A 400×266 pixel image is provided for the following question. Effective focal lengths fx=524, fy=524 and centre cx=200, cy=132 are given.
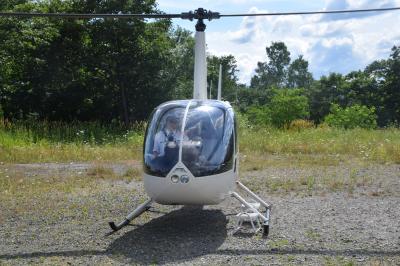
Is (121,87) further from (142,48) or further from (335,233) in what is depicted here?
(335,233)

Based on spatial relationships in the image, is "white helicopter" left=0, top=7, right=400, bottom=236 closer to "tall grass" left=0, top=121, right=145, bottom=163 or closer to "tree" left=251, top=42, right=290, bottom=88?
"tall grass" left=0, top=121, right=145, bottom=163

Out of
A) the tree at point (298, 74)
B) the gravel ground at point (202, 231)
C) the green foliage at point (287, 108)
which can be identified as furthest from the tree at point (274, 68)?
the gravel ground at point (202, 231)

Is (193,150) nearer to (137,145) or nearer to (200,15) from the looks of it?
(200,15)

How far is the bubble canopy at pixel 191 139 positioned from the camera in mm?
6312

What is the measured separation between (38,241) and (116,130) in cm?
1474

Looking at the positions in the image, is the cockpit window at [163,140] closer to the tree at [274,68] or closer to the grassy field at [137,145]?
the grassy field at [137,145]

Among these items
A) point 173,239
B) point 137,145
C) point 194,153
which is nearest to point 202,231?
point 173,239

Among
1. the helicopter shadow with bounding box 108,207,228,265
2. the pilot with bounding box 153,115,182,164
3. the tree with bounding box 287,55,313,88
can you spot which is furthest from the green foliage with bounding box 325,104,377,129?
the tree with bounding box 287,55,313,88

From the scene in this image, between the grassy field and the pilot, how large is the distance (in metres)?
6.45

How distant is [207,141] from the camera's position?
6.47m

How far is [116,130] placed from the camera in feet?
69.0

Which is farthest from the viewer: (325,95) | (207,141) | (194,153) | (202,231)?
(325,95)

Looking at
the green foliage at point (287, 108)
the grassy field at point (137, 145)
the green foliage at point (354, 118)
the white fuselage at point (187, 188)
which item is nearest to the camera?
the white fuselage at point (187, 188)

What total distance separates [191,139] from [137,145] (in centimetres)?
1058
